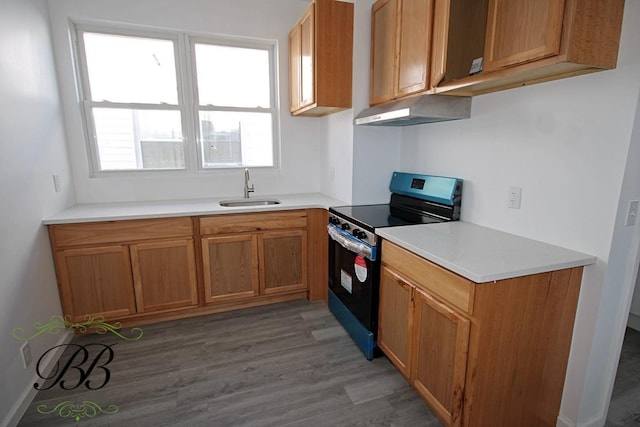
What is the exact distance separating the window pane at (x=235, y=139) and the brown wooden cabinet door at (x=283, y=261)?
91 cm

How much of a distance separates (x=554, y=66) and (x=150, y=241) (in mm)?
2611

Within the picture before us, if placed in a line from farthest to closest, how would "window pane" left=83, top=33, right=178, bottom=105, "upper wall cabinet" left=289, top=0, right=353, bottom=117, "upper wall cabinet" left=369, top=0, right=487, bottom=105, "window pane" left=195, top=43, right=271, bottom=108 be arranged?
"window pane" left=195, top=43, right=271, bottom=108, "window pane" left=83, top=33, right=178, bottom=105, "upper wall cabinet" left=289, top=0, right=353, bottom=117, "upper wall cabinet" left=369, top=0, right=487, bottom=105

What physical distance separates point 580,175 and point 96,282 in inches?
118

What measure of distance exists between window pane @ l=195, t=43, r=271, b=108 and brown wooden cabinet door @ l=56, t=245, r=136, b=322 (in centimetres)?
158

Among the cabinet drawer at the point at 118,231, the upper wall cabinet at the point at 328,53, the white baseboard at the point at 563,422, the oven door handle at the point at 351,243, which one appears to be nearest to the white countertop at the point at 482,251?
the oven door handle at the point at 351,243

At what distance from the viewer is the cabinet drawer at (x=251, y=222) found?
2.57m

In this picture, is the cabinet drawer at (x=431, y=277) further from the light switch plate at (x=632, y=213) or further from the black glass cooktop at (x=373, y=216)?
the light switch plate at (x=632, y=213)

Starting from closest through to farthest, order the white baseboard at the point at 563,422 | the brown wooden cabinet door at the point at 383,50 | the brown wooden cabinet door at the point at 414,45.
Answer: the white baseboard at the point at 563,422, the brown wooden cabinet door at the point at 414,45, the brown wooden cabinet door at the point at 383,50

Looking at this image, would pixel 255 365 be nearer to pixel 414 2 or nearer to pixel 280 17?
pixel 414 2

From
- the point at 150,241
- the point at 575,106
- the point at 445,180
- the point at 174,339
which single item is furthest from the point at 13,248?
the point at 575,106

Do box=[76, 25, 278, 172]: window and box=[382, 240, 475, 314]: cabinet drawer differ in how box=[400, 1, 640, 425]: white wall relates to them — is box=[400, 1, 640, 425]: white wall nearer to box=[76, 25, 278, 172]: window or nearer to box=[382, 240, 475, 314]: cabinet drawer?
box=[382, 240, 475, 314]: cabinet drawer

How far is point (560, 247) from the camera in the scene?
157 centimetres

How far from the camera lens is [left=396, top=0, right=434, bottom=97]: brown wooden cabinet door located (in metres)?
1.90

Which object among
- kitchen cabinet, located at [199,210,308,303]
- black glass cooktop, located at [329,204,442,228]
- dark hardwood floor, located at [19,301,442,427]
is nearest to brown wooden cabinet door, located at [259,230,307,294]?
kitchen cabinet, located at [199,210,308,303]
